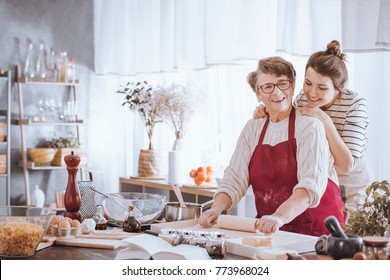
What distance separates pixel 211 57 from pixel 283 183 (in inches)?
90.3

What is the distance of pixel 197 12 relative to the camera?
510 centimetres

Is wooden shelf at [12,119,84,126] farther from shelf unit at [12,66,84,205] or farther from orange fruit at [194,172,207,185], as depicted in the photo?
orange fruit at [194,172,207,185]

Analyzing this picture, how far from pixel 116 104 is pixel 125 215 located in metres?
4.01

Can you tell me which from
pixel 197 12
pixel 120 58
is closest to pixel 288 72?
pixel 197 12

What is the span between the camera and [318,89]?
311 cm

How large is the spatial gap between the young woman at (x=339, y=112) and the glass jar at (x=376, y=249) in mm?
1173

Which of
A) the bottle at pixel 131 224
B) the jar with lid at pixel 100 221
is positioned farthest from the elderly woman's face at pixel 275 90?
the jar with lid at pixel 100 221

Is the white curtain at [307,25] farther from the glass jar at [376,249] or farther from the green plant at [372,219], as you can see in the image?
the glass jar at [376,249]

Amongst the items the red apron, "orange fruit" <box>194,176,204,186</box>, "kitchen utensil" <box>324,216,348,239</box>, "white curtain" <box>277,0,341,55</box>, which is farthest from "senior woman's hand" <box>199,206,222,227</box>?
"orange fruit" <box>194,176,204,186</box>

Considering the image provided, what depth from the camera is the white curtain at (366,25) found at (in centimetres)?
348

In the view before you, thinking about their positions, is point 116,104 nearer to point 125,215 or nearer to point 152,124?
point 152,124

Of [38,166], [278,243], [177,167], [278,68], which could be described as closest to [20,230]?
[278,243]

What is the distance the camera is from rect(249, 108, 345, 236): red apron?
2.74 metres

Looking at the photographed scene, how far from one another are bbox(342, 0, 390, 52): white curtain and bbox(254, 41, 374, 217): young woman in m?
0.44
